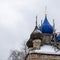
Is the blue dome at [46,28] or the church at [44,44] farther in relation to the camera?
the blue dome at [46,28]

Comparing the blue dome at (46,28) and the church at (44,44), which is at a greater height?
the blue dome at (46,28)

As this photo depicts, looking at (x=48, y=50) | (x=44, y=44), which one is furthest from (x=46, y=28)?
(x=48, y=50)

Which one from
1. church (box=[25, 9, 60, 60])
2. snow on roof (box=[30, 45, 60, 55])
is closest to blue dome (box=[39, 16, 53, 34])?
church (box=[25, 9, 60, 60])

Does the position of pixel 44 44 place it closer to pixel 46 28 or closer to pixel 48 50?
pixel 48 50

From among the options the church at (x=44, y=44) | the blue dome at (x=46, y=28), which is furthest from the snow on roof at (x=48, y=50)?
the blue dome at (x=46, y=28)

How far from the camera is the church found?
77.0 ft

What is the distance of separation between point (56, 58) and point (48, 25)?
9.98ft

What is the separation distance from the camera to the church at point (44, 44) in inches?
925

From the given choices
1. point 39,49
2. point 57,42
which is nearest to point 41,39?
point 39,49

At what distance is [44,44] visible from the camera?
2450 centimetres

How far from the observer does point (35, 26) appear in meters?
25.2

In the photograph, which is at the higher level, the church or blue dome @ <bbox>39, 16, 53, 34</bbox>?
blue dome @ <bbox>39, 16, 53, 34</bbox>

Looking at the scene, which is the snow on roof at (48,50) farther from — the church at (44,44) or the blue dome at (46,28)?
the blue dome at (46,28)

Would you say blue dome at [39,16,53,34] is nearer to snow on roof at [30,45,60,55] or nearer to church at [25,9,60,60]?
church at [25,9,60,60]
